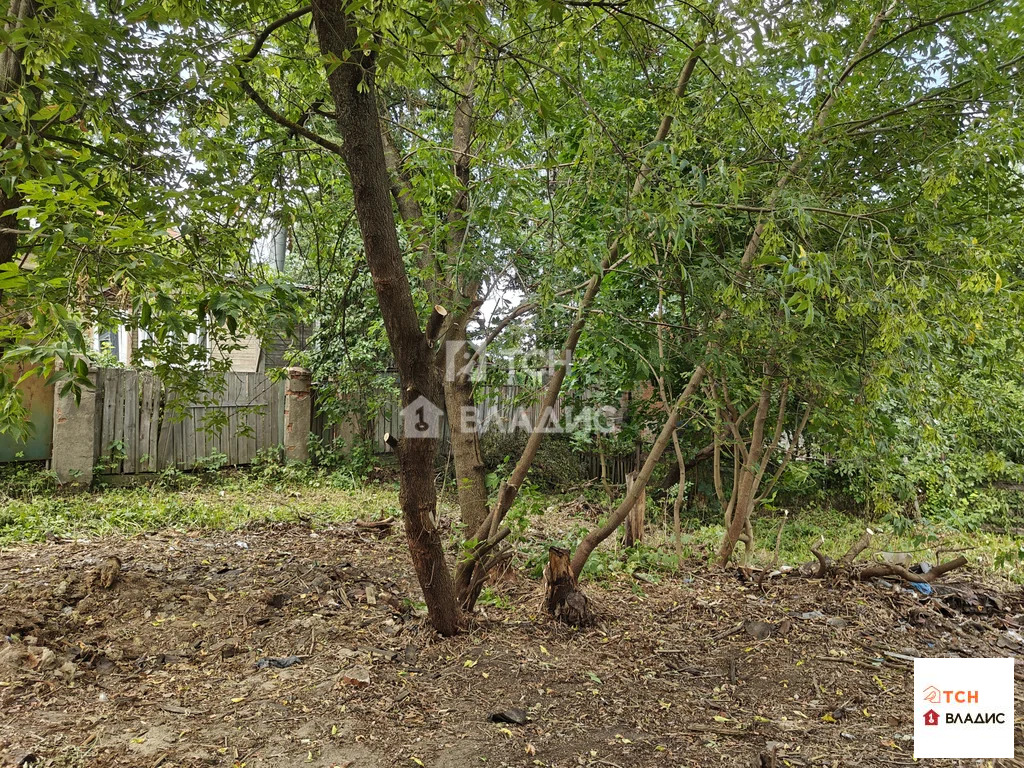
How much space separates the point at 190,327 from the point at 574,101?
229 cm

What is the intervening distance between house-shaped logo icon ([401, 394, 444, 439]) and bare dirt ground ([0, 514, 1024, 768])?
3.85ft

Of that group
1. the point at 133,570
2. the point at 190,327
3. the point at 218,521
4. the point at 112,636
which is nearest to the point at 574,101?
the point at 190,327

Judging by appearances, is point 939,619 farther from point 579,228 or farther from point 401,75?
point 401,75

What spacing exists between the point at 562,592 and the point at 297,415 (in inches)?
261

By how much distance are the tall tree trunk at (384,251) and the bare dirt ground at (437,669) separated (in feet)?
2.24

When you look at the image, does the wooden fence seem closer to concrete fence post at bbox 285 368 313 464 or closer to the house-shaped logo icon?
concrete fence post at bbox 285 368 313 464

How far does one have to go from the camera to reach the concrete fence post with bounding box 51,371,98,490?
7.73 metres

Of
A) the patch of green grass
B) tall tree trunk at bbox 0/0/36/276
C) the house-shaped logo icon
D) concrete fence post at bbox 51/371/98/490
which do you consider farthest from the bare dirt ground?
concrete fence post at bbox 51/371/98/490

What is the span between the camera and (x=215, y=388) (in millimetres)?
4500

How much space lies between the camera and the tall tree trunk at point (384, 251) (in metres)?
2.72

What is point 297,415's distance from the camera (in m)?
9.66

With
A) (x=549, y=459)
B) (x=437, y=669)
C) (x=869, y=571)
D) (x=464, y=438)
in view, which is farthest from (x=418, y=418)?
(x=549, y=459)

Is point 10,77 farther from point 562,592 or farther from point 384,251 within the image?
point 562,592

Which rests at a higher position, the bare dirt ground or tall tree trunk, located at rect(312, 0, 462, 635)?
tall tree trunk, located at rect(312, 0, 462, 635)
